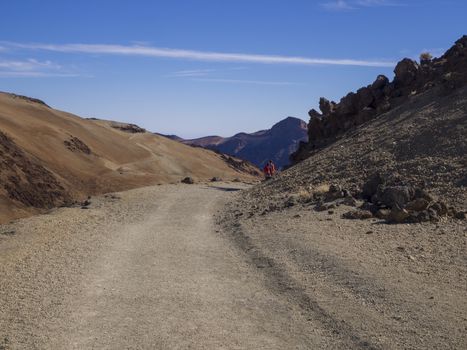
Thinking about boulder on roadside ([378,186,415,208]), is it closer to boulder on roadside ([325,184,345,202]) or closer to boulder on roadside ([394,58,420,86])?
boulder on roadside ([325,184,345,202])

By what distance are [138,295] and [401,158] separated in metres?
13.7

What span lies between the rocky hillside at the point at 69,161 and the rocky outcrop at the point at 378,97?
14.6 meters

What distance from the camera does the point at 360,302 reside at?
8.11 metres

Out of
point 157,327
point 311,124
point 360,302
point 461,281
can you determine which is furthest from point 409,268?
point 311,124

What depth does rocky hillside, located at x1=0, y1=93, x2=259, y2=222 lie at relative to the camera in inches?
1351

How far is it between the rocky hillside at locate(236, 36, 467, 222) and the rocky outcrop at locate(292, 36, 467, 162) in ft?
0.27

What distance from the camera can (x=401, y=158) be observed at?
66.8 feet

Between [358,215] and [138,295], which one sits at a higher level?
[358,215]

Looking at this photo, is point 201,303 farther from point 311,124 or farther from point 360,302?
point 311,124

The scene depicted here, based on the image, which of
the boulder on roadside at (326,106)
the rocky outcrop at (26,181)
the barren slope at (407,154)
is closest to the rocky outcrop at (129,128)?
the rocky outcrop at (26,181)

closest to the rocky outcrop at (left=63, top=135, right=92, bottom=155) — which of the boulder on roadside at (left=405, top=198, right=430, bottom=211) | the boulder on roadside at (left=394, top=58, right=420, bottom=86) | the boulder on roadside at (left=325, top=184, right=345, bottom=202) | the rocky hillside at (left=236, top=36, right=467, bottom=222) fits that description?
the rocky hillside at (left=236, top=36, right=467, bottom=222)

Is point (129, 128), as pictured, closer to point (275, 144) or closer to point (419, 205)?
point (275, 144)

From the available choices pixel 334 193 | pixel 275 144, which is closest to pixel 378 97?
pixel 334 193

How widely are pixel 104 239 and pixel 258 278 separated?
556cm
